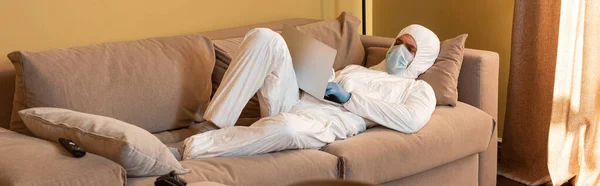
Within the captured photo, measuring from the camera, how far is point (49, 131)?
2.48 metres

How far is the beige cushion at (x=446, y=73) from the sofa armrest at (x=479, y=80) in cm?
6

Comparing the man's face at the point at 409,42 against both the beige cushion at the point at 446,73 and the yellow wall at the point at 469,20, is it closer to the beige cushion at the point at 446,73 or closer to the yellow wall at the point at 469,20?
the beige cushion at the point at 446,73

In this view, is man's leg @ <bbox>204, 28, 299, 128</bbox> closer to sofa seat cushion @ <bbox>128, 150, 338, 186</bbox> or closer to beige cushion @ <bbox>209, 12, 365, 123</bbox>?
sofa seat cushion @ <bbox>128, 150, 338, 186</bbox>

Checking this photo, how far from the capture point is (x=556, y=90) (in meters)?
3.76

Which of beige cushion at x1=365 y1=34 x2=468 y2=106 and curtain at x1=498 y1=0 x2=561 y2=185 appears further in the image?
curtain at x1=498 y1=0 x2=561 y2=185

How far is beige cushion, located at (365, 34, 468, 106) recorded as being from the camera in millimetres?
3469

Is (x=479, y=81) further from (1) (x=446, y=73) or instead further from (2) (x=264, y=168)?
(2) (x=264, y=168)

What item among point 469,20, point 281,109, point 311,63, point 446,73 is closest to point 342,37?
point 446,73

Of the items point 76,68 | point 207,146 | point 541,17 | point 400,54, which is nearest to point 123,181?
point 207,146

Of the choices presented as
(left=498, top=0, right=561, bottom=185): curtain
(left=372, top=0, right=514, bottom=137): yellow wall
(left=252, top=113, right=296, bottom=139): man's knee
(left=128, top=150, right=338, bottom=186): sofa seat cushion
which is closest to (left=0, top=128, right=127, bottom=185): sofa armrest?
(left=128, top=150, right=338, bottom=186): sofa seat cushion

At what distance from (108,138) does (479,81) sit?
1.79 m

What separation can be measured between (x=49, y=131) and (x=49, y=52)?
466 mm

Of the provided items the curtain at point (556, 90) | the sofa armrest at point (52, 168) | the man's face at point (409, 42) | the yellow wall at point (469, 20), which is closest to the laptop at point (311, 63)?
the man's face at point (409, 42)

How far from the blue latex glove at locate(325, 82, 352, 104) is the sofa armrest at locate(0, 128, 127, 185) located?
1.12m
